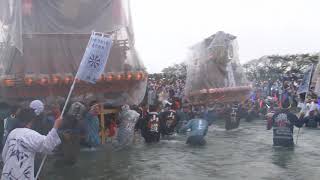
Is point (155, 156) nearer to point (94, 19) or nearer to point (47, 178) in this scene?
point (47, 178)

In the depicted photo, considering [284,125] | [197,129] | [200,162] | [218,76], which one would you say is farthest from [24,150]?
[218,76]

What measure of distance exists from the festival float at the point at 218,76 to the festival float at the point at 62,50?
30.4 feet

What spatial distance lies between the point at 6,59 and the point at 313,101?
13247mm

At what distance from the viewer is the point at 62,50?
43.8ft

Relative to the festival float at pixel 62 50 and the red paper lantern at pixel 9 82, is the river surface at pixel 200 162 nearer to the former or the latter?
the festival float at pixel 62 50

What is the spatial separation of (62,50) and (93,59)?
578 centimetres

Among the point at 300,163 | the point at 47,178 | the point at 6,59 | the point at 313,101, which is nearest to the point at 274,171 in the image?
the point at 300,163

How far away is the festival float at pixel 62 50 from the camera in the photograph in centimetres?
1267

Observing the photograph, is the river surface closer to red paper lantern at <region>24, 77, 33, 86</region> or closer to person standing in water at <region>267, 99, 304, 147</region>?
person standing in water at <region>267, 99, 304, 147</region>

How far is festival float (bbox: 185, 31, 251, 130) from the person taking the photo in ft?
76.2

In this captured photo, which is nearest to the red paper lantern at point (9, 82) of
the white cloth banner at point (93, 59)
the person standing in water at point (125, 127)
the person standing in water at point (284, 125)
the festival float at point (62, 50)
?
the festival float at point (62, 50)

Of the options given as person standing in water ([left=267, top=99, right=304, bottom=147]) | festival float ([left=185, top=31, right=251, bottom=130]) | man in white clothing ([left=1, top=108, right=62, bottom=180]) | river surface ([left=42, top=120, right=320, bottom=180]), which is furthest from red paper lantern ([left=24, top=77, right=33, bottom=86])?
festival float ([left=185, top=31, right=251, bottom=130])

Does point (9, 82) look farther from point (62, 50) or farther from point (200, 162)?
point (200, 162)

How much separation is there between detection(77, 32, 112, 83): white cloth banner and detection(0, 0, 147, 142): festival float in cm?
484
